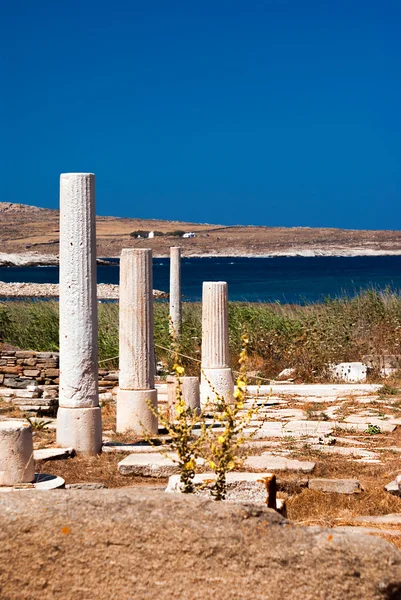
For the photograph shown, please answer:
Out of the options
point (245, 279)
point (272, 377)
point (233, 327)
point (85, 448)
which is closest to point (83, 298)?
point (85, 448)

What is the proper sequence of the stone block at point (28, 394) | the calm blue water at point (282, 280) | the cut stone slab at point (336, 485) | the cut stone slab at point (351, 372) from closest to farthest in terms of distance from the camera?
the cut stone slab at point (336, 485) < the stone block at point (28, 394) < the cut stone slab at point (351, 372) < the calm blue water at point (282, 280)

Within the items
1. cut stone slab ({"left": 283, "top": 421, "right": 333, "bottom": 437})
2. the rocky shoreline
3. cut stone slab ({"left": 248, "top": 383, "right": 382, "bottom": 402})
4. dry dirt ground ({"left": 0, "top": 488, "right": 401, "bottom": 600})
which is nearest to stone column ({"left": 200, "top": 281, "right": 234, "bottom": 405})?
cut stone slab ({"left": 248, "top": 383, "right": 382, "bottom": 402})

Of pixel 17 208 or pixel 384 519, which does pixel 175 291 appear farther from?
pixel 17 208

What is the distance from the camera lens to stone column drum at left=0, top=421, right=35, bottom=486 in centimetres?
688

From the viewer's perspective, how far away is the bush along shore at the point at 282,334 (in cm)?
1577

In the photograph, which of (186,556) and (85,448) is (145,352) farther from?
(186,556)

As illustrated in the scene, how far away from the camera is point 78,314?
8695 millimetres

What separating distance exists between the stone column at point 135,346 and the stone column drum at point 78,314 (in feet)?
3.82

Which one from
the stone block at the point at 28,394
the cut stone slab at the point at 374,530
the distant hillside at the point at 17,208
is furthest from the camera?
the distant hillside at the point at 17,208

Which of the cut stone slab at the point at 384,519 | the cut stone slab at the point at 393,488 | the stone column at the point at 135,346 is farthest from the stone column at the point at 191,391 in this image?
the cut stone slab at the point at 384,519

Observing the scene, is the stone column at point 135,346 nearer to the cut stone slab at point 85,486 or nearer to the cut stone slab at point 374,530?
the cut stone slab at point 85,486

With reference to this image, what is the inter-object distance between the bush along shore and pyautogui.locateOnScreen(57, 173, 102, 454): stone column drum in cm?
572

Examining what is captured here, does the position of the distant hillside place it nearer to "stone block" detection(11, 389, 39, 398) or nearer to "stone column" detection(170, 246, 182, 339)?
"stone column" detection(170, 246, 182, 339)

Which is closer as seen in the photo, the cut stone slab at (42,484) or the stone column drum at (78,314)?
the cut stone slab at (42,484)
